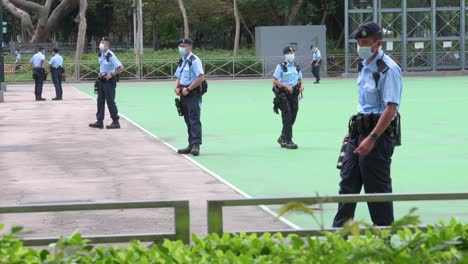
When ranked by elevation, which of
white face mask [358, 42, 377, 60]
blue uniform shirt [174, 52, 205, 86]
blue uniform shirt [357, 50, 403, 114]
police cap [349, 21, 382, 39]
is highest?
police cap [349, 21, 382, 39]

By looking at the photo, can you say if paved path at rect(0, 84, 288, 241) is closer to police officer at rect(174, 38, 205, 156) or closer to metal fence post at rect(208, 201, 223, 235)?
police officer at rect(174, 38, 205, 156)

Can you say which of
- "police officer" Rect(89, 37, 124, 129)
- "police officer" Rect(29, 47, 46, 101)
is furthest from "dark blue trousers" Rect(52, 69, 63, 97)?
"police officer" Rect(89, 37, 124, 129)

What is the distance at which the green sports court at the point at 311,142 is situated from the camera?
12.4m

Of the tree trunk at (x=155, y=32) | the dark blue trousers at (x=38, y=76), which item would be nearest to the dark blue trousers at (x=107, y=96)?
the dark blue trousers at (x=38, y=76)

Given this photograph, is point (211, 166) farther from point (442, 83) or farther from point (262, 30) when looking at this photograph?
point (262, 30)

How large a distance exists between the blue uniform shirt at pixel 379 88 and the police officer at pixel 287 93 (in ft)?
28.8

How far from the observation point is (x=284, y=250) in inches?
183

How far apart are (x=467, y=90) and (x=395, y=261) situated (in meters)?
32.1

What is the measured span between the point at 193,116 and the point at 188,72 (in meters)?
0.72

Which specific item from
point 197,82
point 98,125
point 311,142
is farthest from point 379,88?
point 98,125

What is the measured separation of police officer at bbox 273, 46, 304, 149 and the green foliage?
11.9 metres

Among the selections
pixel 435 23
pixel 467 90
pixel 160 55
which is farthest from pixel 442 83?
pixel 160 55

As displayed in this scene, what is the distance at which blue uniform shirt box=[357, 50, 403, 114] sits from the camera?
786 cm

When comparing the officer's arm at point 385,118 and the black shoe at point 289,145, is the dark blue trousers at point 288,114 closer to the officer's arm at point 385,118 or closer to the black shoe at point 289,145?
the black shoe at point 289,145
